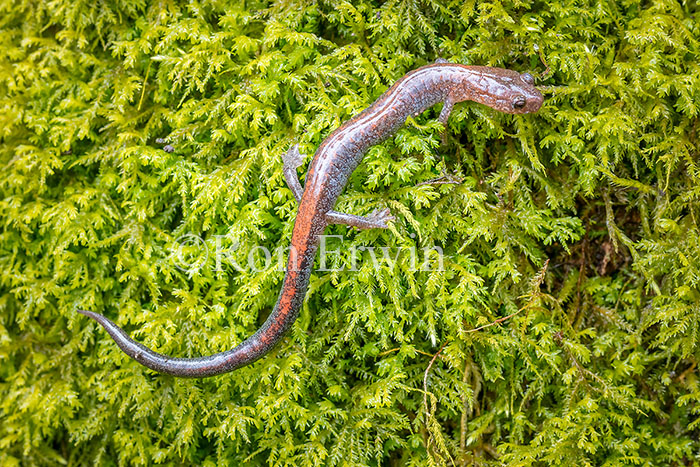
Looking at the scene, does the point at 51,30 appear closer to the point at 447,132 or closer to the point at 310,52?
the point at 310,52

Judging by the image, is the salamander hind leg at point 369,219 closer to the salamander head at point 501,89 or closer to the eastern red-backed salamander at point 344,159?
the eastern red-backed salamander at point 344,159

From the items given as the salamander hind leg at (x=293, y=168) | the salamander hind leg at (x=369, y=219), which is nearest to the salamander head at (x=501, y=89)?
the salamander hind leg at (x=369, y=219)

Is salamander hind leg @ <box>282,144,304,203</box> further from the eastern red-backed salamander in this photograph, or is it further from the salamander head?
the salamander head

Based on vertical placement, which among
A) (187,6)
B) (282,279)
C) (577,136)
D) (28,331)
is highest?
(187,6)

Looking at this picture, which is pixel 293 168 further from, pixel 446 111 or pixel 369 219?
pixel 446 111

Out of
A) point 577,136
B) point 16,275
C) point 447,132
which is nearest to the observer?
point 577,136

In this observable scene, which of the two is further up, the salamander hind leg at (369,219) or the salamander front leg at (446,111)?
the salamander front leg at (446,111)

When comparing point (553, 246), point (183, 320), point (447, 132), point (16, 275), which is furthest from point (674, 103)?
point (16, 275)

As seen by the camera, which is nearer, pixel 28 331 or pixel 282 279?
pixel 282 279
